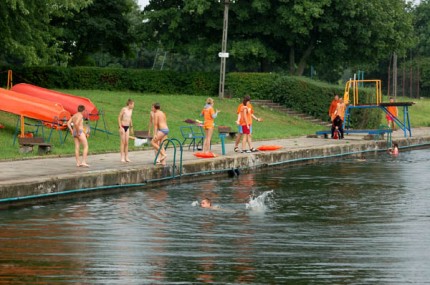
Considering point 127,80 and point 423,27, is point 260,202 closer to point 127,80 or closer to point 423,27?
point 127,80

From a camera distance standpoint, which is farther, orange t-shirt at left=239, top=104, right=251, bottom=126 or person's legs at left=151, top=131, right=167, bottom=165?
orange t-shirt at left=239, top=104, right=251, bottom=126

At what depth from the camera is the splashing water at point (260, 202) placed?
21.5 meters

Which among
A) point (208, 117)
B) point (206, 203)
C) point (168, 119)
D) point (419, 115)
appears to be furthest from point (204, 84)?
point (206, 203)

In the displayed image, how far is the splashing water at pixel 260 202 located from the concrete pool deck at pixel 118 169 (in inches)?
128

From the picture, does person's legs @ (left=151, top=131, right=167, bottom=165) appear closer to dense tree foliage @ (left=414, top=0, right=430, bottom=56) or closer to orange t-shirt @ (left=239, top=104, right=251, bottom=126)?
orange t-shirt @ (left=239, top=104, right=251, bottom=126)

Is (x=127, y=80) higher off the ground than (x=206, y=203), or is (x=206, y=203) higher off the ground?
(x=127, y=80)

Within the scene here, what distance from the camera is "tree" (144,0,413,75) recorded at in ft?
190

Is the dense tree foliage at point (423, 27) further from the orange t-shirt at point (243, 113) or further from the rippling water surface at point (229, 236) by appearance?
the rippling water surface at point (229, 236)

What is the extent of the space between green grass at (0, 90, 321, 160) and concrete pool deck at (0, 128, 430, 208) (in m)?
1.51

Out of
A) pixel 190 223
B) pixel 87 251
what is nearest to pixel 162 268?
pixel 87 251

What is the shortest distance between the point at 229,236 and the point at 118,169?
7213 mm

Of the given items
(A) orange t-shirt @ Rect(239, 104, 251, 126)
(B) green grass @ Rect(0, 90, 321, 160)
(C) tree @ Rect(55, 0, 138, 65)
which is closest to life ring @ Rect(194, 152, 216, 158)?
(A) orange t-shirt @ Rect(239, 104, 251, 126)

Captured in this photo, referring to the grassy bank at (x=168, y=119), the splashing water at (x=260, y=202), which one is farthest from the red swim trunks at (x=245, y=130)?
the splashing water at (x=260, y=202)

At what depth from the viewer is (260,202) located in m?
21.9
